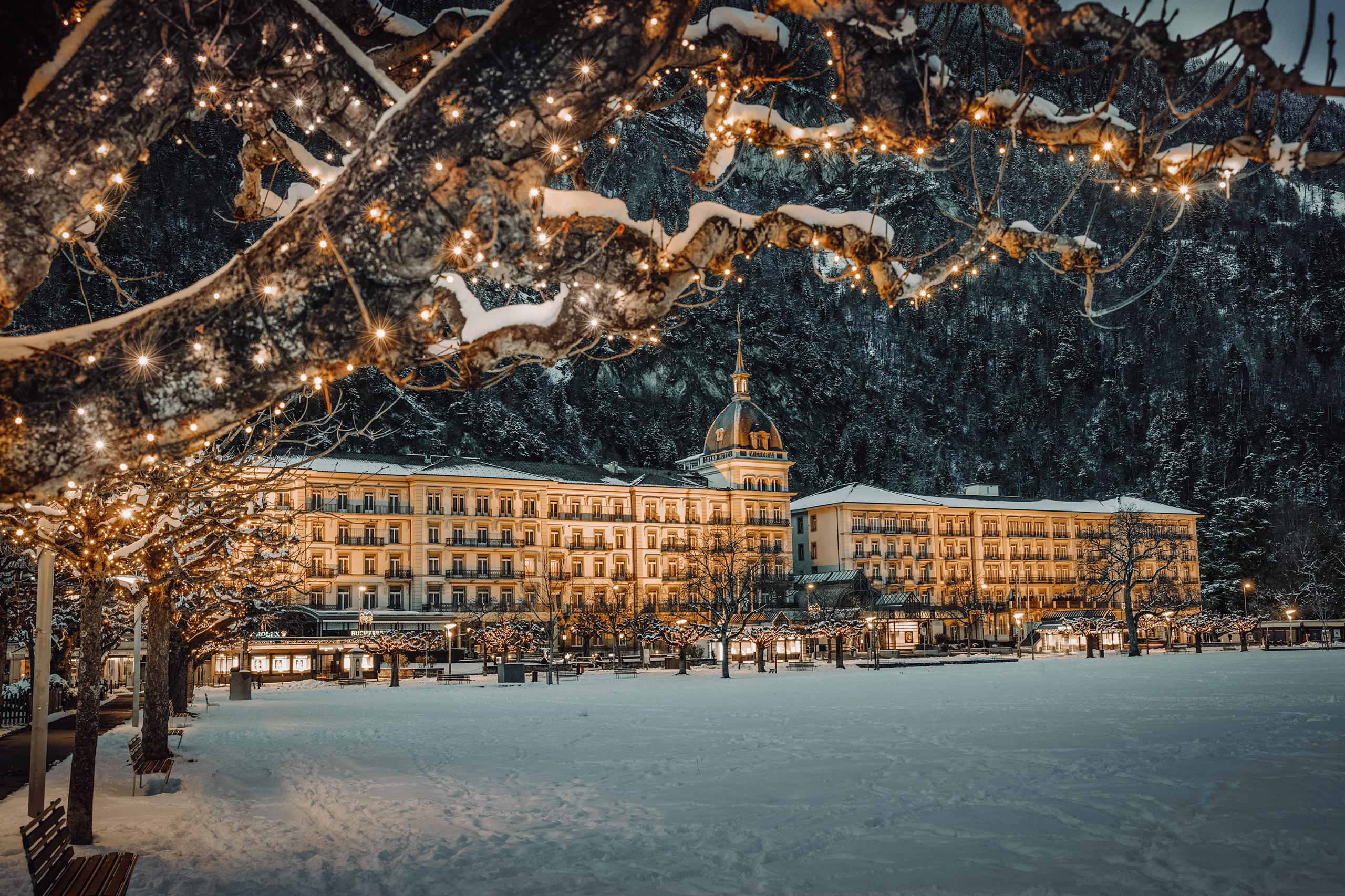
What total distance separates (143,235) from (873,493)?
287 ft

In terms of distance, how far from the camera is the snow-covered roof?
9725cm

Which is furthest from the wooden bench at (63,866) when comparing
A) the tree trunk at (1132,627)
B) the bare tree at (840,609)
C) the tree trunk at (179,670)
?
the tree trunk at (1132,627)

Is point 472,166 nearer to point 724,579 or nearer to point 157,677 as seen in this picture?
point 157,677

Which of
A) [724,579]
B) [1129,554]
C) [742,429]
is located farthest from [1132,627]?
[742,429]

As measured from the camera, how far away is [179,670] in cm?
2623

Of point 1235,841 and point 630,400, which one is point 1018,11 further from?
point 630,400

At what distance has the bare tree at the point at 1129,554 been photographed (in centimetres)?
6700

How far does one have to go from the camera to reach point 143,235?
116625mm

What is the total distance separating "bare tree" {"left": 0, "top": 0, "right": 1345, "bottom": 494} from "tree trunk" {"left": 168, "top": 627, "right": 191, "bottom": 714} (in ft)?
75.1

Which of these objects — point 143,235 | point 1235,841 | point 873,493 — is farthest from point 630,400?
point 1235,841

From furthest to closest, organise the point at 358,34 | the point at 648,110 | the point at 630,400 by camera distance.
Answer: the point at 630,400, the point at 648,110, the point at 358,34

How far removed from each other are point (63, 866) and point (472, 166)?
605 centimetres

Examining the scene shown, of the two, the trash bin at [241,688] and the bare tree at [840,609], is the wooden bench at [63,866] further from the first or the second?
the bare tree at [840,609]

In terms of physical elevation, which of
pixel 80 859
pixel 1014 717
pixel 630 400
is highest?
pixel 630 400
